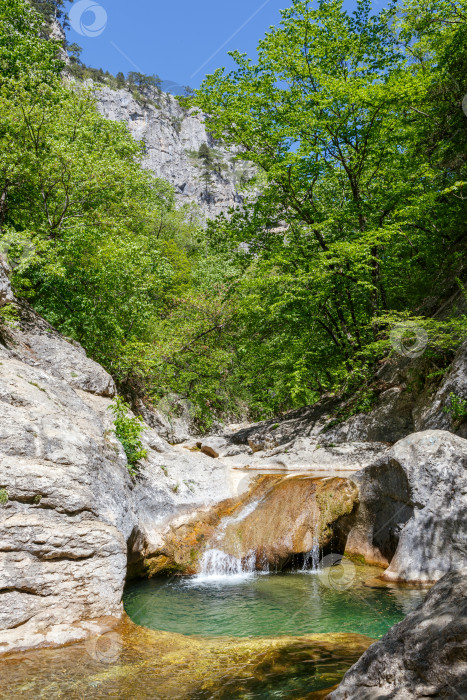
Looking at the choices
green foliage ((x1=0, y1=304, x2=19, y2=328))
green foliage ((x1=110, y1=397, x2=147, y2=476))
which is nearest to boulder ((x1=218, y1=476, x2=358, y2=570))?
green foliage ((x1=110, y1=397, x2=147, y2=476))

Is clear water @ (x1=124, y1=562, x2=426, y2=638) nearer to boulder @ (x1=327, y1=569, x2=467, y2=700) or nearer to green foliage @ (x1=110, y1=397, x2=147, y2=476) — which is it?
green foliage @ (x1=110, y1=397, x2=147, y2=476)

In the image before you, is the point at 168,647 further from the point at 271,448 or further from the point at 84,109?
the point at 84,109

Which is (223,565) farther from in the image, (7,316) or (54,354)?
(7,316)

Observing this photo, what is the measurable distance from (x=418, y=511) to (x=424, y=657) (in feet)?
19.4

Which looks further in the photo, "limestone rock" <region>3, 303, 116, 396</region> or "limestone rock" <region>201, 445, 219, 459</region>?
"limestone rock" <region>201, 445, 219, 459</region>

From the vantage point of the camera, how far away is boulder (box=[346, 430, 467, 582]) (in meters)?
7.48

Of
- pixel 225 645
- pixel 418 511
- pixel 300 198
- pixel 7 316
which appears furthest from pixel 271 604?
pixel 300 198

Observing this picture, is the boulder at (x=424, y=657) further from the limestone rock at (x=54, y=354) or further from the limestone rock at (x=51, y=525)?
the limestone rock at (x=54, y=354)

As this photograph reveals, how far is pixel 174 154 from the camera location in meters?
106

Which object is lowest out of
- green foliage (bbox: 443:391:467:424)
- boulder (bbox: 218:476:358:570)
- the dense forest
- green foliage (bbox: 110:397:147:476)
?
boulder (bbox: 218:476:358:570)

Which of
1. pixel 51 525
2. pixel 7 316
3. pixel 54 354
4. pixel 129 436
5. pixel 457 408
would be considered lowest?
pixel 51 525

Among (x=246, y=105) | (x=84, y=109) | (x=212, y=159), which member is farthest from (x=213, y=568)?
(x=212, y=159)

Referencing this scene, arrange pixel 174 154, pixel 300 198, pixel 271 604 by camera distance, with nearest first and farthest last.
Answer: pixel 271 604 → pixel 300 198 → pixel 174 154

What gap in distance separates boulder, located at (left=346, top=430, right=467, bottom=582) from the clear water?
1.80 feet
